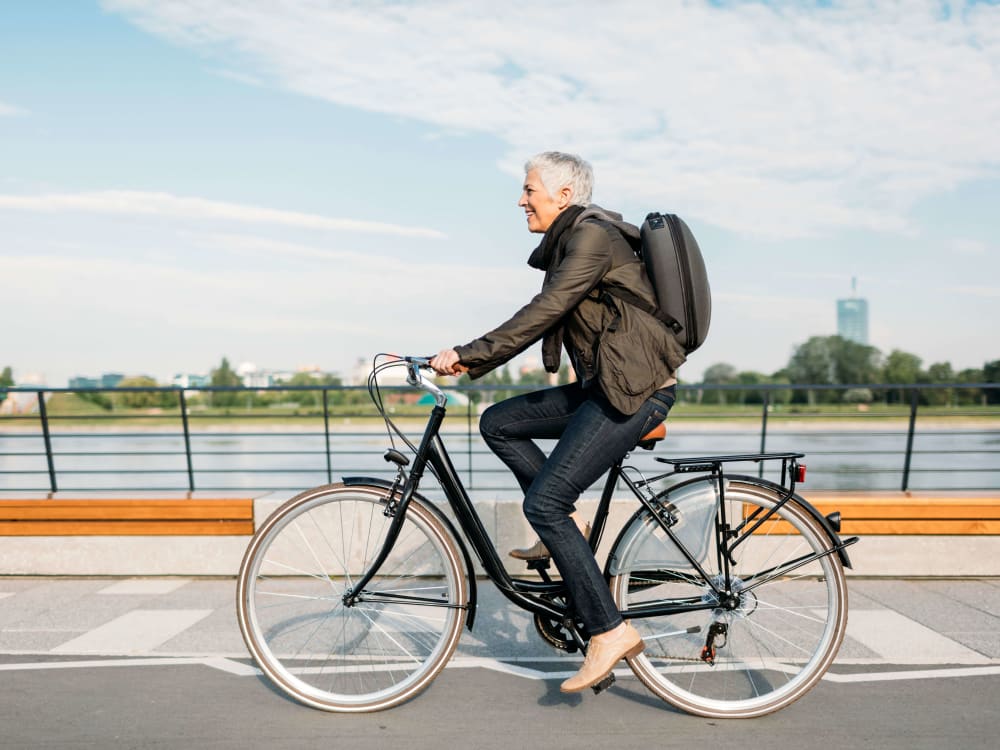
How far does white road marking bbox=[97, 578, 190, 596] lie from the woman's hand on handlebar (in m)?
3.20

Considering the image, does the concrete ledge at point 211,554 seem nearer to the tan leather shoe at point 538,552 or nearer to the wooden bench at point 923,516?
the wooden bench at point 923,516

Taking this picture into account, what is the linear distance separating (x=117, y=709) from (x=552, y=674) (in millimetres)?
1739

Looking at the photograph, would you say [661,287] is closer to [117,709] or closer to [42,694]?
[117,709]

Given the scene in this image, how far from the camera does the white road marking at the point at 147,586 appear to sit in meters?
5.34

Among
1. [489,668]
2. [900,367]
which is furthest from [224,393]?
[900,367]

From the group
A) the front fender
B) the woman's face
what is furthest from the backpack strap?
the front fender

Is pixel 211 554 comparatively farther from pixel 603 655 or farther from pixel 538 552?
pixel 603 655

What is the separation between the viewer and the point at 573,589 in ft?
10.3

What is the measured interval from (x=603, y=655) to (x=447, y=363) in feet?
3.87

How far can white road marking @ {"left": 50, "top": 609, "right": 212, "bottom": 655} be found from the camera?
4.18 metres

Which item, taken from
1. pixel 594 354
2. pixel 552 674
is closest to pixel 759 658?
pixel 552 674

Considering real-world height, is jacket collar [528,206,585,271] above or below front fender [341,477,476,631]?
above

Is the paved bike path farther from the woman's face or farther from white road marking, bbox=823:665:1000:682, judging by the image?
the woman's face

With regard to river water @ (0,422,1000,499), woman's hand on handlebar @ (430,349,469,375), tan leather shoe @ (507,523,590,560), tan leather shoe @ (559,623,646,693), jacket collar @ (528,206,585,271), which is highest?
jacket collar @ (528,206,585,271)
